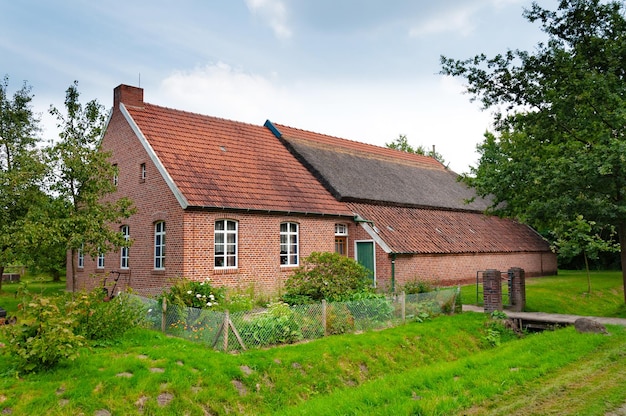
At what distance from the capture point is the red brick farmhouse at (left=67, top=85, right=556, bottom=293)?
17188mm

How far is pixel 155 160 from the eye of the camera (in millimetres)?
17906

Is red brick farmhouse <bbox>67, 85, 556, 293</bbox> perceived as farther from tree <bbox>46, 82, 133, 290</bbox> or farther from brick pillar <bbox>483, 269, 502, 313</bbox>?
brick pillar <bbox>483, 269, 502, 313</bbox>

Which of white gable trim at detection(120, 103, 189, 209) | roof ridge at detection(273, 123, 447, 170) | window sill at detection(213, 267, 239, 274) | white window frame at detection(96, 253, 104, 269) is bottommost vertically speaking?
window sill at detection(213, 267, 239, 274)

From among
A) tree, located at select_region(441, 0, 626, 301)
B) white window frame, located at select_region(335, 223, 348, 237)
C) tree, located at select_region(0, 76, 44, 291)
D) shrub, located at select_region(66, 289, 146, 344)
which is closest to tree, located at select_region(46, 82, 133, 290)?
tree, located at select_region(0, 76, 44, 291)

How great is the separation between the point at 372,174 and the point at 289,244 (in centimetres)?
915

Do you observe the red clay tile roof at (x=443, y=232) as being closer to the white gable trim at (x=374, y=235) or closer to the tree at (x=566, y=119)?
the white gable trim at (x=374, y=235)

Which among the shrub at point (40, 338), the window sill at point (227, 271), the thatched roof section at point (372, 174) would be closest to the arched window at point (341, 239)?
the thatched roof section at point (372, 174)

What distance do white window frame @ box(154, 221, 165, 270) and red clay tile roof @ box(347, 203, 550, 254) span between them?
8.30 meters

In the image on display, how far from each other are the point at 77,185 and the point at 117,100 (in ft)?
21.2

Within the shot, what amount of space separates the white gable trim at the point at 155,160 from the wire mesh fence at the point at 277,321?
A: 4554 millimetres

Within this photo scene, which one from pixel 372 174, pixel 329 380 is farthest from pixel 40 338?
pixel 372 174

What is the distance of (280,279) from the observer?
18688 mm

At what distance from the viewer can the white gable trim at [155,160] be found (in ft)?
54.0

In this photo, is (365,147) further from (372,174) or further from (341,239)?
(341,239)
